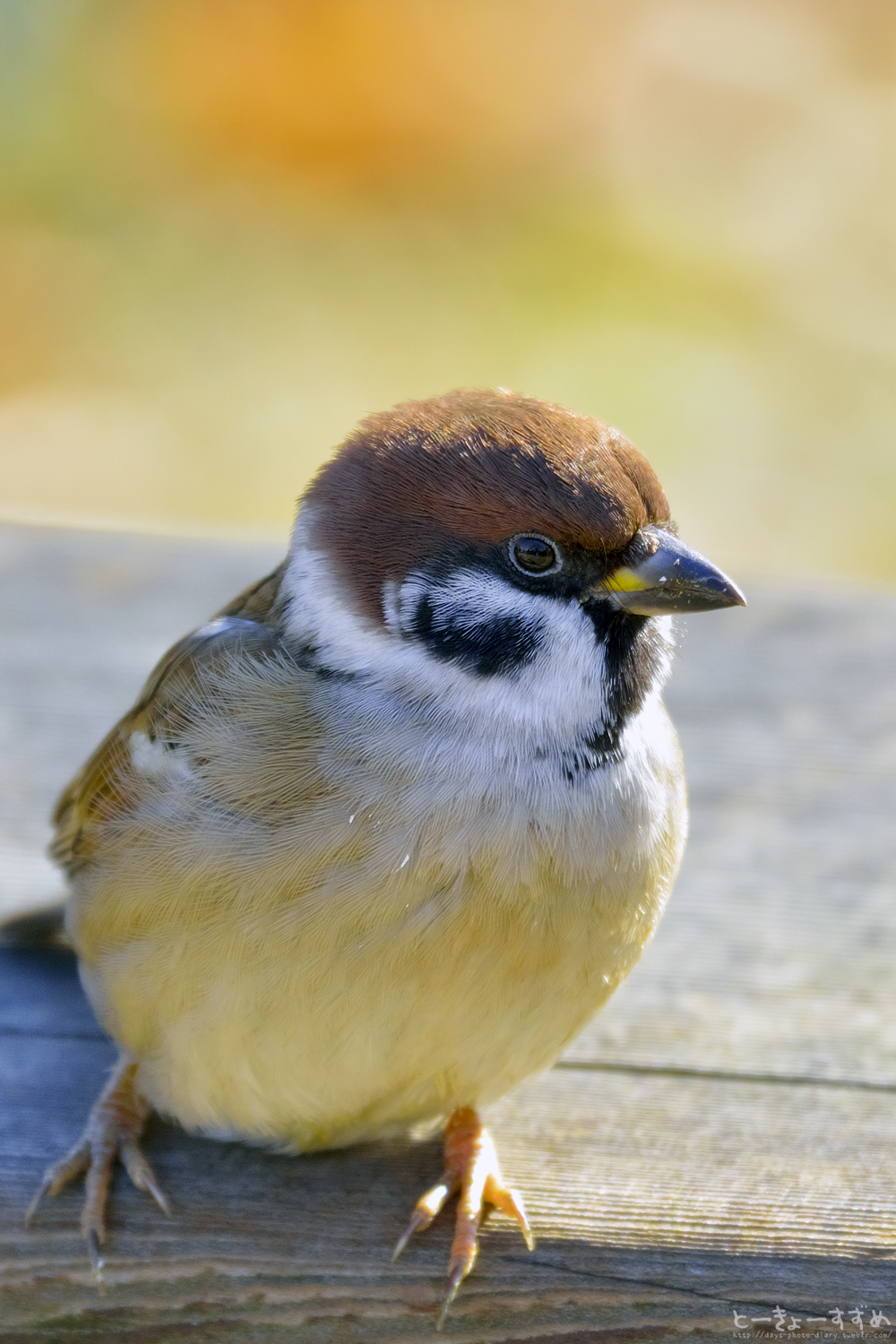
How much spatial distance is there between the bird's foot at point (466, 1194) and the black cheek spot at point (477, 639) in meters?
0.66

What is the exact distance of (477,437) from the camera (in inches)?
71.1

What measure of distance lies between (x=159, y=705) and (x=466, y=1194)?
77cm

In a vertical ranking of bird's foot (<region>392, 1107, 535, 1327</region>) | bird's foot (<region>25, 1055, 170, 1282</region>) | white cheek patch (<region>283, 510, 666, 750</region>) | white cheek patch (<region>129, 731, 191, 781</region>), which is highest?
white cheek patch (<region>283, 510, 666, 750</region>)

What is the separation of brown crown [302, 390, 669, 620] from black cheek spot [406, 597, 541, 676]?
6cm

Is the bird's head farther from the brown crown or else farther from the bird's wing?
the bird's wing

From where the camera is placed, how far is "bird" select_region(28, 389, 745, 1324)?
1800 mm

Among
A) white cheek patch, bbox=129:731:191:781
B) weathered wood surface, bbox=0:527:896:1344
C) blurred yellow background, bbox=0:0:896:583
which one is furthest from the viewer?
blurred yellow background, bbox=0:0:896:583

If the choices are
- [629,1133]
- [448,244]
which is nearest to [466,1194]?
[629,1133]

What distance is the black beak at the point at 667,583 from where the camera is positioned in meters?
1.80

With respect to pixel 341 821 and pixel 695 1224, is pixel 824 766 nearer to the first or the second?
pixel 695 1224

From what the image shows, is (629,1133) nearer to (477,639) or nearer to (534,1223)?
(534,1223)

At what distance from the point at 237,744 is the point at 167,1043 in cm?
41

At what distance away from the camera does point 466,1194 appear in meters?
1.96

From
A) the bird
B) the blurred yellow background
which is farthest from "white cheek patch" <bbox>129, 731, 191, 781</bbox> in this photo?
the blurred yellow background
